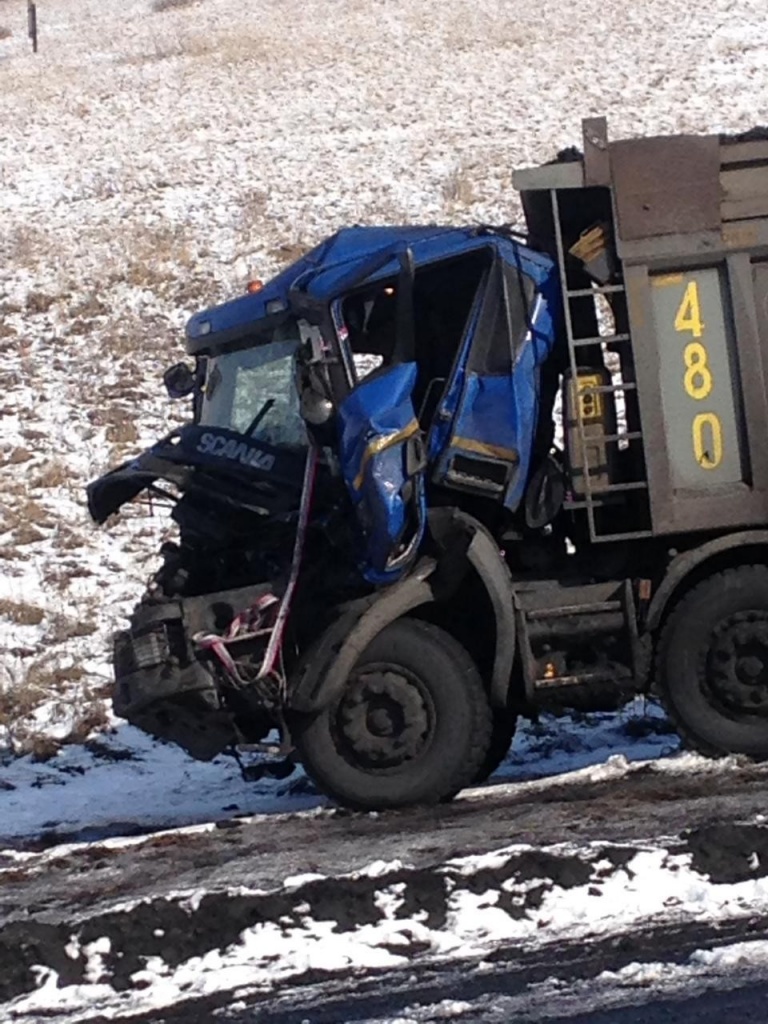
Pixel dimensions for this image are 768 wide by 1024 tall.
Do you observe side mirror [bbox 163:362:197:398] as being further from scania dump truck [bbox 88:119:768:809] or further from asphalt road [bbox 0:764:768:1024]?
asphalt road [bbox 0:764:768:1024]

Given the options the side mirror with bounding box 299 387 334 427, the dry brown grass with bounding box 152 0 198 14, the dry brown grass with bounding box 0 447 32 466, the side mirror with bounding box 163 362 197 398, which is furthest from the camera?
the dry brown grass with bounding box 152 0 198 14

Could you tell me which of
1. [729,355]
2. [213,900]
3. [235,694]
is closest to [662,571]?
[729,355]

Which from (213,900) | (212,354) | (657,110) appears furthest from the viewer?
(657,110)

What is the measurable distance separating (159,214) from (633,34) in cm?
1401

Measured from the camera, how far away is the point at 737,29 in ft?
105

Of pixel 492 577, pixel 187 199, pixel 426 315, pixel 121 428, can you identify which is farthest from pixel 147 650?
pixel 187 199

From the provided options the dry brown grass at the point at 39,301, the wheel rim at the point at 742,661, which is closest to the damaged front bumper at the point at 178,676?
the wheel rim at the point at 742,661

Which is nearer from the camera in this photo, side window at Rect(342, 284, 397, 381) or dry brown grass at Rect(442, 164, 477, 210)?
side window at Rect(342, 284, 397, 381)

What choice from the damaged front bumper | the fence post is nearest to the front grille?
the damaged front bumper

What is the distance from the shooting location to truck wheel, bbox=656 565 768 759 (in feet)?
24.2

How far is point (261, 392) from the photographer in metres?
8.02

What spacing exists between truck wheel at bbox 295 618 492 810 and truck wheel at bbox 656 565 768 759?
94 cm

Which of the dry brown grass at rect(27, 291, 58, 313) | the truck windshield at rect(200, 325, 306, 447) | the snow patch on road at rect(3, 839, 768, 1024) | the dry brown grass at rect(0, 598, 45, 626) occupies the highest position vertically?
the dry brown grass at rect(27, 291, 58, 313)

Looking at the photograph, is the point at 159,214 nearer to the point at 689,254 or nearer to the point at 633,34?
the point at 633,34
